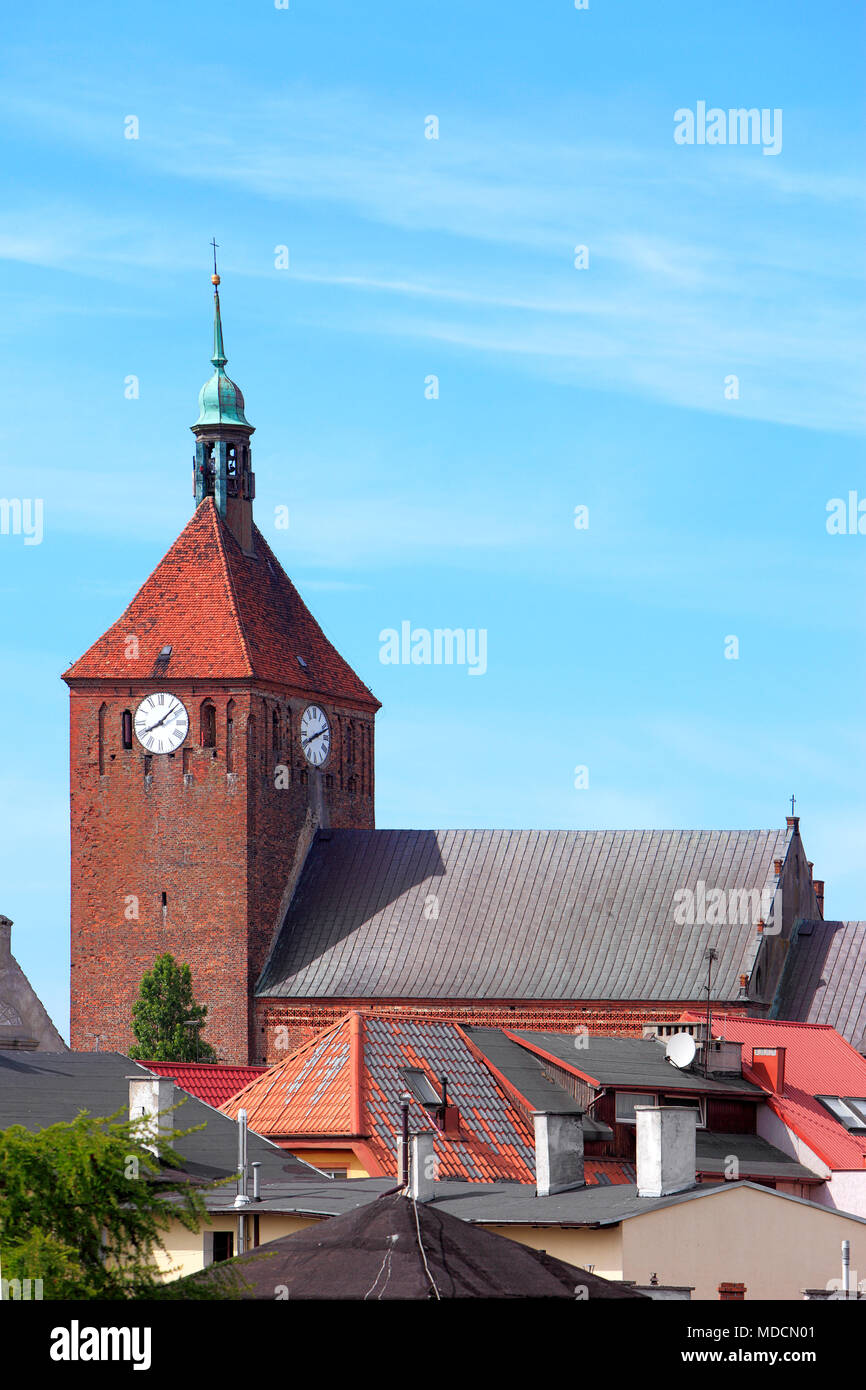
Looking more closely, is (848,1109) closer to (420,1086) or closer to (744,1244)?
(420,1086)

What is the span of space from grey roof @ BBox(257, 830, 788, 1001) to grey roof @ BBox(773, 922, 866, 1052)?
5.51 feet

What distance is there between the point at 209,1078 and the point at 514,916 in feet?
64.4

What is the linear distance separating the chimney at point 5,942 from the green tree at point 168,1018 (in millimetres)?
3806

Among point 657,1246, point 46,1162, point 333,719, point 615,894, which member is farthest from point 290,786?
point 46,1162

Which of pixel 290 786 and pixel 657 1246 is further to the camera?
pixel 290 786

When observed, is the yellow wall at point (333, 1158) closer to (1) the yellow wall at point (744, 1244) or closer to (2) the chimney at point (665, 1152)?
(2) the chimney at point (665, 1152)

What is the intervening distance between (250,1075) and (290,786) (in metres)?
19.8

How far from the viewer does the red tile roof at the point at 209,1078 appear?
50.0m

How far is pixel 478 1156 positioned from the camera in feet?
144
